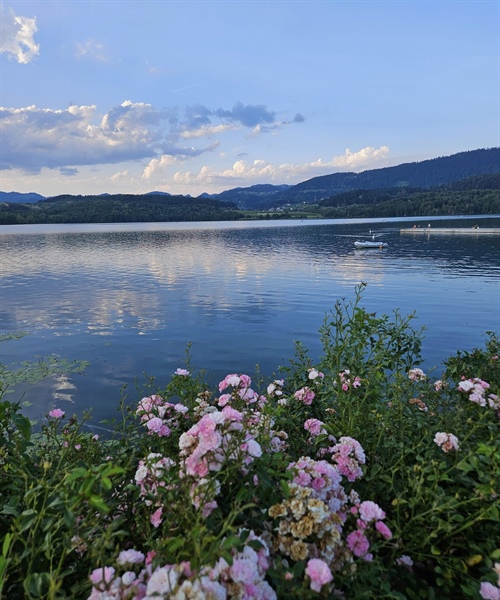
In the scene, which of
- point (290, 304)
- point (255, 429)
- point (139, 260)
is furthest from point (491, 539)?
point (139, 260)

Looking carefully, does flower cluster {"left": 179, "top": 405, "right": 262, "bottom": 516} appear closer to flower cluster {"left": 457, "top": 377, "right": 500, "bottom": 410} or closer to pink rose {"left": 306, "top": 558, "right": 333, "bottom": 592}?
pink rose {"left": 306, "top": 558, "right": 333, "bottom": 592}

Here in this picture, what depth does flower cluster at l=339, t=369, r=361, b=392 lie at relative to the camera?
4.69 m

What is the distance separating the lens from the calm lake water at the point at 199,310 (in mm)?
13789

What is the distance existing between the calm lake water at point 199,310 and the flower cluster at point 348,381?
2.51 meters

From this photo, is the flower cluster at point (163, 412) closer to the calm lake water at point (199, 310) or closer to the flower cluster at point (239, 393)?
the flower cluster at point (239, 393)

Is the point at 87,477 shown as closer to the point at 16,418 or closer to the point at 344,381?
the point at 16,418

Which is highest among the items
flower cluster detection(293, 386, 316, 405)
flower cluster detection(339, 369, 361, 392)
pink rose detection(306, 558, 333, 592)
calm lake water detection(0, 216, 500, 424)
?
pink rose detection(306, 558, 333, 592)

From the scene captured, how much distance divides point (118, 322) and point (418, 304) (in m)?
18.2

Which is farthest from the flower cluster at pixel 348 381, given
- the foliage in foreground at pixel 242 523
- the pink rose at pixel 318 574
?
the pink rose at pixel 318 574

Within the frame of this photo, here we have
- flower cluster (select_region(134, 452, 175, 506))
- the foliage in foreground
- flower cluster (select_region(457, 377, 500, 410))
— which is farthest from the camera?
flower cluster (select_region(457, 377, 500, 410))

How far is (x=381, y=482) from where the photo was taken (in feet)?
10.9

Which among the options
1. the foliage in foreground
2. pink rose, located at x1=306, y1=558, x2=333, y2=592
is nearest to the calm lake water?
the foliage in foreground

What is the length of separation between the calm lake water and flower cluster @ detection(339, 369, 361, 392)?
2.51 meters

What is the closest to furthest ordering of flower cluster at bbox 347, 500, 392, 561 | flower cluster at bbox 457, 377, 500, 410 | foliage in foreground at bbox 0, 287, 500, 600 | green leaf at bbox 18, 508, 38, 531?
foliage in foreground at bbox 0, 287, 500, 600
green leaf at bbox 18, 508, 38, 531
flower cluster at bbox 347, 500, 392, 561
flower cluster at bbox 457, 377, 500, 410
